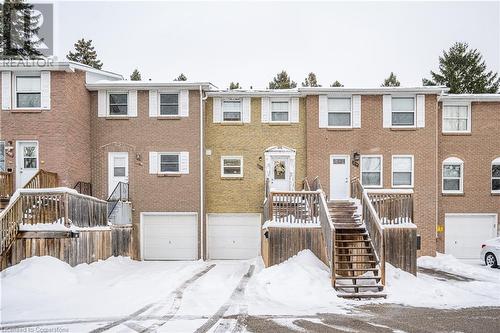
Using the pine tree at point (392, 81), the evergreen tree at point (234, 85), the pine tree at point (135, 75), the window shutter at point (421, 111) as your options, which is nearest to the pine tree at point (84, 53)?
the pine tree at point (135, 75)

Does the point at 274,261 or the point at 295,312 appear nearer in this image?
the point at 295,312

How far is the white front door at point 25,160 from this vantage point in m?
22.7

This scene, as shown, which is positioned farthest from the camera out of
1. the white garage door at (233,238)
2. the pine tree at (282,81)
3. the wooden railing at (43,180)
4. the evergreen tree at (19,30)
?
the pine tree at (282,81)

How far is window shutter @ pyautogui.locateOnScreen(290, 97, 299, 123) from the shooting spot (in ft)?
82.6

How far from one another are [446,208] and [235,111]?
11060mm

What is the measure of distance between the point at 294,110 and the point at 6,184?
504 inches

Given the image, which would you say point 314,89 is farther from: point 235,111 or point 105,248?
point 105,248

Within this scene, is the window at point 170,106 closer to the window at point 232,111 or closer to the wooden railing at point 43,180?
the window at point 232,111

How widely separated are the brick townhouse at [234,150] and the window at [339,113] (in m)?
0.05

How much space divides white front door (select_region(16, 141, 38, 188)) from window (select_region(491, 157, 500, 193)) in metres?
20.8

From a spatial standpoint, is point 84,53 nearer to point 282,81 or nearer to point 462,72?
point 282,81

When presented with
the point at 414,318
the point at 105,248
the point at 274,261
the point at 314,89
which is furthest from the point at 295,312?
the point at 314,89

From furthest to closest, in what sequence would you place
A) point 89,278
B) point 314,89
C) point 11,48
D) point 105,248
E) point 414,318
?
point 11,48, point 314,89, point 105,248, point 89,278, point 414,318

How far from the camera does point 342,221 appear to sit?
727 inches
